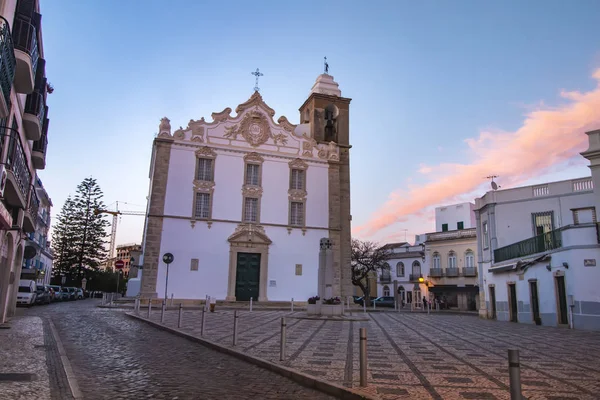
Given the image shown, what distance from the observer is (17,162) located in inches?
542

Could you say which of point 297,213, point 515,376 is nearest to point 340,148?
point 297,213

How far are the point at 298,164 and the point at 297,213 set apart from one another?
3611 mm

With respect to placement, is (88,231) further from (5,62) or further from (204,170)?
(5,62)

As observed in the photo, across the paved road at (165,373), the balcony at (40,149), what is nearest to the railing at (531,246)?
the paved road at (165,373)

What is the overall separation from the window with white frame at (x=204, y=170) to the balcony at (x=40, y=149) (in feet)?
45.2

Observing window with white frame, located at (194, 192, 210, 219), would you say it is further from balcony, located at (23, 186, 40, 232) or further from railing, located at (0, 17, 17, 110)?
railing, located at (0, 17, 17, 110)

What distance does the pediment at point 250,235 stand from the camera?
106 feet

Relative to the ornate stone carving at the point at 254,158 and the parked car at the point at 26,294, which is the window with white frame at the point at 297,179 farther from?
the parked car at the point at 26,294

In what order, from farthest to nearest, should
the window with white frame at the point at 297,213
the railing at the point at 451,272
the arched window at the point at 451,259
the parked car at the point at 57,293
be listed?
the arched window at the point at 451,259 < the railing at the point at 451,272 < the parked car at the point at 57,293 < the window with white frame at the point at 297,213

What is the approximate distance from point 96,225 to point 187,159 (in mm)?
36134

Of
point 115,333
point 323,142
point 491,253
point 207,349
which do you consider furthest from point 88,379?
point 323,142

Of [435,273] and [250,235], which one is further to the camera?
[435,273]

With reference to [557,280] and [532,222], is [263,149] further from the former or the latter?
[557,280]

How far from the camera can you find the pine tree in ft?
203
